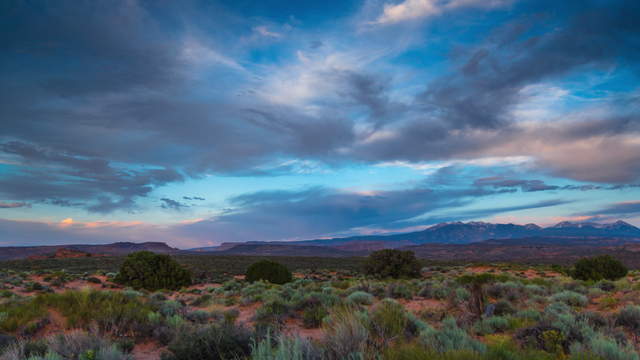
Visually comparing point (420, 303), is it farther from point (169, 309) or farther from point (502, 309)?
point (169, 309)

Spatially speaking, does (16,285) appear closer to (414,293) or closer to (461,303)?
(414,293)

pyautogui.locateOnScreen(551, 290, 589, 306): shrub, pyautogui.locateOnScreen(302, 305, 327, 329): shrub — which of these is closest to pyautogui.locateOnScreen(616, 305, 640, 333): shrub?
pyautogui.locateOnScreen(551, 290, 589, 306): shrub

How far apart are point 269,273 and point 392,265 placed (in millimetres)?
10010

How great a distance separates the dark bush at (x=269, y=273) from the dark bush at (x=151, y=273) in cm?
477

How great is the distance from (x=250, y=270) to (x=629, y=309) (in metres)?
23.5

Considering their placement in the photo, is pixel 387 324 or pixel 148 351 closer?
pixel 387 324

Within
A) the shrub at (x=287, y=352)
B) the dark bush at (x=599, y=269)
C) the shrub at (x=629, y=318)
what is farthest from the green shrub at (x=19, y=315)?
the dark bush at (x=599, y=269)

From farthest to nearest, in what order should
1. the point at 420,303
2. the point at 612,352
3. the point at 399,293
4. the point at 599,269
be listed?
the point at 599,269
the point at 399,293
the point at 420,303
the point at 612,352

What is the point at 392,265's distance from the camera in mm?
30203

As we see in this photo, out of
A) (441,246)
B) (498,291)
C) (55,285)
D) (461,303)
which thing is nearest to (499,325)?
(461,303)

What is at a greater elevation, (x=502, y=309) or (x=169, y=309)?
(x=169, y=309)

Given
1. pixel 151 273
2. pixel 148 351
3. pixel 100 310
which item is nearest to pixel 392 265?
pixel 151 273

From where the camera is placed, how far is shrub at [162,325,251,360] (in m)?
5.95

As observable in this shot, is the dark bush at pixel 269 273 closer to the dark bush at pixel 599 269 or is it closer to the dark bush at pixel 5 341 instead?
the dark bush at pixel 5 341
